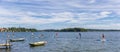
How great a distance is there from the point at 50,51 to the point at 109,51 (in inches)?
593

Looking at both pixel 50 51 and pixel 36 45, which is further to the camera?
pixel 36 45

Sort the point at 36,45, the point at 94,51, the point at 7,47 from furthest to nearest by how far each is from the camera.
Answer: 1. the point at 36,45
2. the point at 7,47
3. the point at 94,51

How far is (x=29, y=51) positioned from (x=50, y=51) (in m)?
5.69

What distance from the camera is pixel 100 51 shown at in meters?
62.5

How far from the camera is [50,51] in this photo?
64.9m

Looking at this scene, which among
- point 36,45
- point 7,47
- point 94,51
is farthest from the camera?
point 36,45

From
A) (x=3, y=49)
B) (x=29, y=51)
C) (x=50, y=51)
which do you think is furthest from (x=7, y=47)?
(x=50, y=51)

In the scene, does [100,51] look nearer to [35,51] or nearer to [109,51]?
[109,51]

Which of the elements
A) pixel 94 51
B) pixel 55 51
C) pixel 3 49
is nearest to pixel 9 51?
pixel 3 49

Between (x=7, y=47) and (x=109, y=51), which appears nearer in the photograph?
(x=109, y=51)

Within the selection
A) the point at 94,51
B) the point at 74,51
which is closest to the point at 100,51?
the point at 94,51

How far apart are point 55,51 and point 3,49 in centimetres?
1393

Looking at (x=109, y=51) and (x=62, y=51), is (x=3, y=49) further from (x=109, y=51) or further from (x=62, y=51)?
(x=109, y=51)

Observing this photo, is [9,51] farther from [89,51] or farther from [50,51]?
[89,51]
